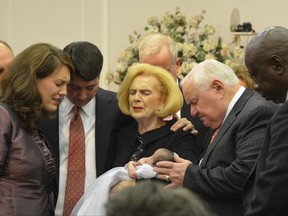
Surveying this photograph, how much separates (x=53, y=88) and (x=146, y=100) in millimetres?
457

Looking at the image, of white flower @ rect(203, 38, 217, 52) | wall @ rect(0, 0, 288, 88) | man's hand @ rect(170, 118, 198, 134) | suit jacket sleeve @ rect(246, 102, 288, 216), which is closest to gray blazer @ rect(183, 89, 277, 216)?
man's hand @ rect(170, 118, 198, 134)

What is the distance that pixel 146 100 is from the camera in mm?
3350

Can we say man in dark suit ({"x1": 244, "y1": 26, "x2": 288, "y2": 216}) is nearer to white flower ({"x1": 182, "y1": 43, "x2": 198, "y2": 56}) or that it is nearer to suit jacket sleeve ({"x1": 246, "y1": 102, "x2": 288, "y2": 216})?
suit jacket sleeve ({"x1": 246, "y1": 102, "x2": 288, "y2": 216})

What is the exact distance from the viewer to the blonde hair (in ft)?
10.9

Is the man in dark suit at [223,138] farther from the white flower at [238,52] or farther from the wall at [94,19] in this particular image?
the wall at [94,19]

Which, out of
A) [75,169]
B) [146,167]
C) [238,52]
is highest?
[146,167]

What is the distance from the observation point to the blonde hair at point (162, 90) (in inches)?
130

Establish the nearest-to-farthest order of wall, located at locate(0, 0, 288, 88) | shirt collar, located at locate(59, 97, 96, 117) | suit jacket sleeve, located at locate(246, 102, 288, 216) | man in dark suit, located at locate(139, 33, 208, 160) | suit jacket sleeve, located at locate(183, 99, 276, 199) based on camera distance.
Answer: suit jacket sleeve, located at locate(246, 102, 288, 216) < suit jacket sleeve, located at locate(183, 99, 276, 199) < shirt collar, located at locate(59, 97, 96, 117) < man in dark suit, located at locate(139, 33, 208, 160) < wall, located at locate(0, 0, 288, 88)

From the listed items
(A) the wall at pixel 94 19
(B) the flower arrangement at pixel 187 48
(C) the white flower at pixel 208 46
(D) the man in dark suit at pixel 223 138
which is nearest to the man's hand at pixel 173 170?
(D) the man in dark suit at pixel 223 138

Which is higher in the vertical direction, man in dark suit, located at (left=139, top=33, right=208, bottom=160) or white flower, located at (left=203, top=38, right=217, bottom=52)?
man in dark suit, located at (left=139, top=33, right=208, bottom=160)

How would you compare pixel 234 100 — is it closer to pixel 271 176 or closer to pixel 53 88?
pixel 271 176

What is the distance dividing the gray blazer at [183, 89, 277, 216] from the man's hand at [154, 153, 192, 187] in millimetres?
34

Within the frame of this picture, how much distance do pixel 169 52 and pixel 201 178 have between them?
4.30 feet

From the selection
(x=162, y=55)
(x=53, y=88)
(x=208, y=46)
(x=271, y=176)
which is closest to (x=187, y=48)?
(x=208, y=46)
